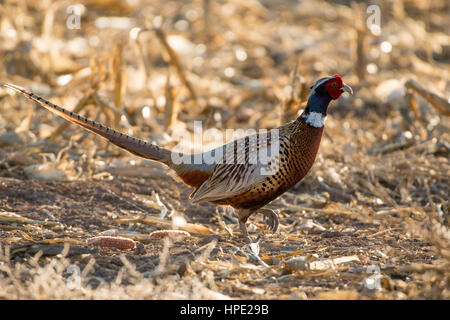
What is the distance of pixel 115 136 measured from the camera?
4.48 meters

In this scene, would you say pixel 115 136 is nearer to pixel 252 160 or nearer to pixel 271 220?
pixel 252 160

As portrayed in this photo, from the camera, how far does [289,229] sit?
5059mm

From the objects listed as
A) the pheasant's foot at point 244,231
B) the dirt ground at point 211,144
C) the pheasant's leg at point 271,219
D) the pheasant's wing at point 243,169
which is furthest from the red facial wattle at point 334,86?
the pheasant's foot at point 244,231

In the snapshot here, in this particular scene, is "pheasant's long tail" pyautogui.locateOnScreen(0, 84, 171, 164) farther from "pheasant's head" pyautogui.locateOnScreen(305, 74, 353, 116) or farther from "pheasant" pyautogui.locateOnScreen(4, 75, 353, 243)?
"pheasant's head" pyautogui.locateOnScreen(305, 74, 353, 116)

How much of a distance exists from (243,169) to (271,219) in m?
0.56

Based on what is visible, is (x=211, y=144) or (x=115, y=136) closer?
(x=115, y=136)

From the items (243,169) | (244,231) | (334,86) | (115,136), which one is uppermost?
(334,86)

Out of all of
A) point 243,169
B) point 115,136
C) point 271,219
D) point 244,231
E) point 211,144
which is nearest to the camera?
point 115,136

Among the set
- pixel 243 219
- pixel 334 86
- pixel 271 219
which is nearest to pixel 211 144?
pixel 271 219

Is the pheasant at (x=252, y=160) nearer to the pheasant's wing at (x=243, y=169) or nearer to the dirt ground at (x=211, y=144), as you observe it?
the pheasant's wing at (x=243, y=169)

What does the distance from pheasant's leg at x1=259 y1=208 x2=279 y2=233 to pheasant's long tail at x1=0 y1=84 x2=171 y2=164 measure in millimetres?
834

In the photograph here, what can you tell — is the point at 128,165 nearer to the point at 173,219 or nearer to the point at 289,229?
the point at 173,219
